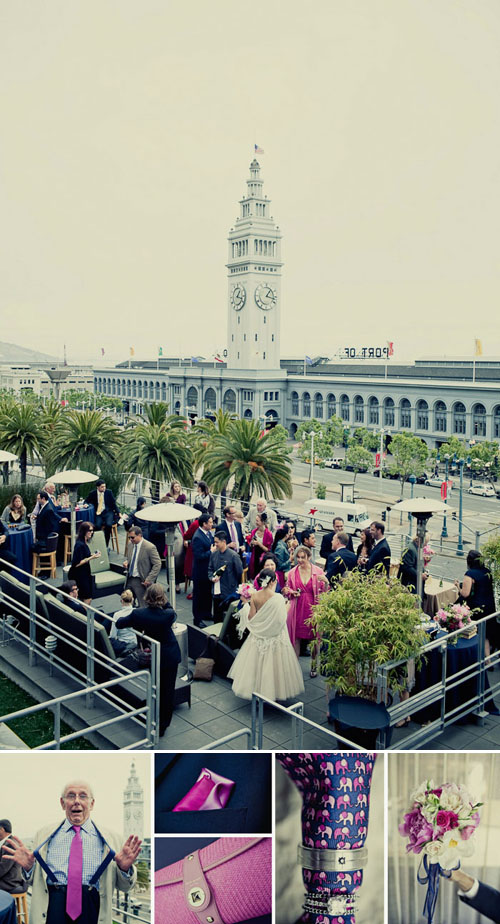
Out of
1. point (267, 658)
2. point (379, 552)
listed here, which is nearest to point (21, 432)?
point (379, 552)

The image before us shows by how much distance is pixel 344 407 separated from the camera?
360 feet

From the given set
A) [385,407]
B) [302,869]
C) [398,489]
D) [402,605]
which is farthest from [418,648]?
[385,407]

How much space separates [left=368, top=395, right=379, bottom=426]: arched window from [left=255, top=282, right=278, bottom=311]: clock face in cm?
4353

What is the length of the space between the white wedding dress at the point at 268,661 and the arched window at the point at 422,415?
89.2 m

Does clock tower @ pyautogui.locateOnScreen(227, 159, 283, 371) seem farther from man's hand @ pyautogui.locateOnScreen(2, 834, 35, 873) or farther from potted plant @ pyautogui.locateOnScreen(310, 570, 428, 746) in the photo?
man's hand @ pyautogui.locateOnScreen(2, 834, 35, 873)

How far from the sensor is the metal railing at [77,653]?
27.2 ft

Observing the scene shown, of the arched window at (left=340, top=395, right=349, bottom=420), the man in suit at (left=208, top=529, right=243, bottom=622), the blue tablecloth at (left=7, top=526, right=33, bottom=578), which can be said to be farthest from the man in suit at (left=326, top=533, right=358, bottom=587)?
the arched window at (left=340, top=395, right=349, bottom=420)

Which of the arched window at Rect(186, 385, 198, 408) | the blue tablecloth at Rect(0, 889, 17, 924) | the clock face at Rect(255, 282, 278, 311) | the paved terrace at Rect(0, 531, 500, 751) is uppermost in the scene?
the clock face at Rect(255, 282, 278, 311)

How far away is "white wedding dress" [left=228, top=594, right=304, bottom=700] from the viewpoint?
930 cm

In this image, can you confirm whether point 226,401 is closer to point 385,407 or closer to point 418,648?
point 385,407

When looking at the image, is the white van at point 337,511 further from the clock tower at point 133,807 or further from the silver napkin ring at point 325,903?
the clock tower at point 133,807

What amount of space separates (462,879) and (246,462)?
19.2m

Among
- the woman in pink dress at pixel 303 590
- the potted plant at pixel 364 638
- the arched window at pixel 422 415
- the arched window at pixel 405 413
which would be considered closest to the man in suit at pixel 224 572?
the woman in pink dress at pixel 303 590

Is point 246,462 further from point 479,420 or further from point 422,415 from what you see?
point 422,415
